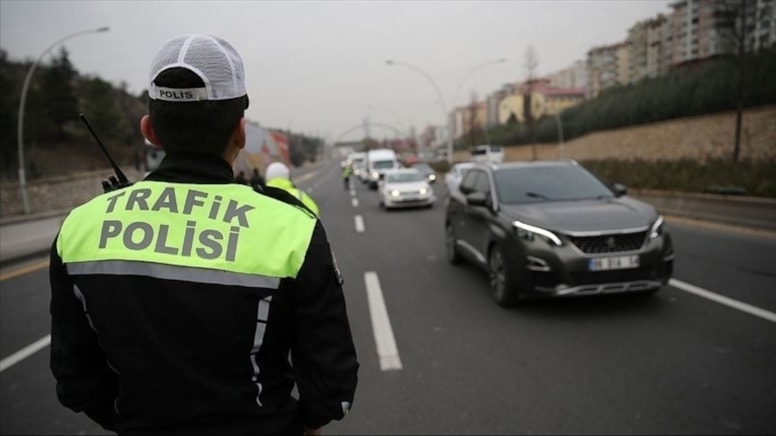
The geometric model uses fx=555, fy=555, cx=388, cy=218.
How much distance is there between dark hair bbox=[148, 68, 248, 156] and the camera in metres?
1.38

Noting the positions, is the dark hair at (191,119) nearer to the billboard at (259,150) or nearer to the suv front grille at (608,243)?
the suv front grille at (608,243)

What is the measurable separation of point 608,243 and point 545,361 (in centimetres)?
160

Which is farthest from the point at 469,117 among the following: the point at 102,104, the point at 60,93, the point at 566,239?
the point at 566,239

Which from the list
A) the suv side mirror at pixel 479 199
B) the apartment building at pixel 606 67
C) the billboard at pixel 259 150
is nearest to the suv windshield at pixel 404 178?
the billboard at pixel 259 150

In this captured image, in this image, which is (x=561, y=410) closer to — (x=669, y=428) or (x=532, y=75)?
(x=669, y=428)

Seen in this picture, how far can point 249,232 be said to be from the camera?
1380mm

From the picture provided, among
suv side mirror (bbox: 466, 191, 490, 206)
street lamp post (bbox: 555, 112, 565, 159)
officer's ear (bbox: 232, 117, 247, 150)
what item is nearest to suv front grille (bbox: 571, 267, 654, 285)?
suv side mirror (bbox: 466, 191, 490, 206)

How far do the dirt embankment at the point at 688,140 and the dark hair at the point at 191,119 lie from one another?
18.2m

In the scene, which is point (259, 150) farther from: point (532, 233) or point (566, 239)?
point (566, 239)

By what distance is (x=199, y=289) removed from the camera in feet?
4.33

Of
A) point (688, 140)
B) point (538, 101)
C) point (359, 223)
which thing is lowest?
point (359, 223)

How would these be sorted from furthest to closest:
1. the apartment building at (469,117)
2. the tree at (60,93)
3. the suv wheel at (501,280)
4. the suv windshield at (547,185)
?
the apartment building at (469,117)
the tree at (60,93)
the suv windshield at (547,185)
the suv wheel at (501,280)

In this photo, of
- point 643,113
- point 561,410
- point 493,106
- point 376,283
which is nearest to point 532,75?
point 643,113

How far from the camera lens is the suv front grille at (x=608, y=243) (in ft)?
17.9
